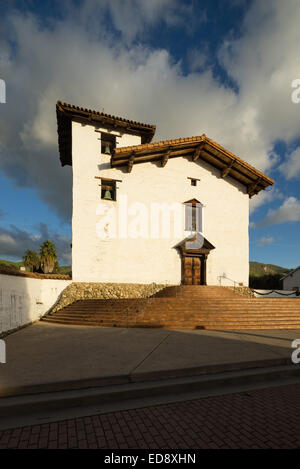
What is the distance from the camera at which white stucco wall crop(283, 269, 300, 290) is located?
106ft

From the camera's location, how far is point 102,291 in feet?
50.2

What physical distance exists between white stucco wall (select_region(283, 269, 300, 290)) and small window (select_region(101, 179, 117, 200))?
95.8ft

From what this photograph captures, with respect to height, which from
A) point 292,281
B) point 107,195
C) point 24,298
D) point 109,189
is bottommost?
point 292,281

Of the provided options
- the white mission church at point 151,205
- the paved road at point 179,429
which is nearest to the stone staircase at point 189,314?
the white mission church at point 151,205

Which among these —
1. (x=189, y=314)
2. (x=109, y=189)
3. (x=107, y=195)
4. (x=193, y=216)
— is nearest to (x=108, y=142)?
(x=109, y=189)

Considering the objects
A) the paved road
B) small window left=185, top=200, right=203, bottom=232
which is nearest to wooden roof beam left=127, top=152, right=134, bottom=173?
small window left=185, top=200, right=203, bottom=232

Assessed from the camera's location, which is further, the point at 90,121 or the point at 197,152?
the point at 197,152

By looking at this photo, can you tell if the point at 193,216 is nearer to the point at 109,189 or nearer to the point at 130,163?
the point at 130,163

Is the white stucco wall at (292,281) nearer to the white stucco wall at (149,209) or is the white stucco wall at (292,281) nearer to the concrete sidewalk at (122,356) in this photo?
the white stucco wall at (149,209)

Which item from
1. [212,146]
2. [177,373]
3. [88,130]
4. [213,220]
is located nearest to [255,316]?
[177,373]

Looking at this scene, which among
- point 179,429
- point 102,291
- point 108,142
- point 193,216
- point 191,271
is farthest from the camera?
point 193,216

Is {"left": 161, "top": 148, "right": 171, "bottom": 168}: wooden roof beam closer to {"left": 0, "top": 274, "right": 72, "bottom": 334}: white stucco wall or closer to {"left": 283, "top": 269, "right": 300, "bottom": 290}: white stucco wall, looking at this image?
{"left": 0, "top": 274, "right": 72, "bottom": 334}: white stucco wall

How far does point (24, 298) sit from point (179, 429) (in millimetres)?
9278

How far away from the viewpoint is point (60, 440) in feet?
9.03
